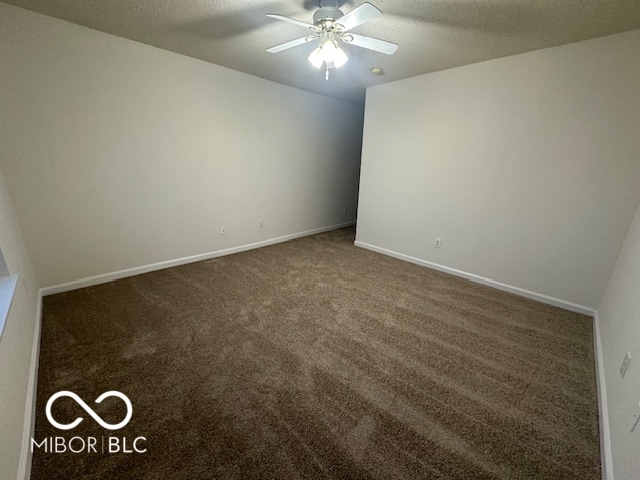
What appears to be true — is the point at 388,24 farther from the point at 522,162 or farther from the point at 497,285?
the point at 497,285

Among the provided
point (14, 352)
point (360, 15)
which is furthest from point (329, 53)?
point (14, 352)

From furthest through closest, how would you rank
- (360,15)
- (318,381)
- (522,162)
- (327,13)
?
(522,162), (327,13), (318,381), (360,15)

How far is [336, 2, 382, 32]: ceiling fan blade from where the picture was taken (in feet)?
4.83

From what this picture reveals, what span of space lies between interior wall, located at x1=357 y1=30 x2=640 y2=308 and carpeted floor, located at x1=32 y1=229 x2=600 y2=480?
1.86 feet

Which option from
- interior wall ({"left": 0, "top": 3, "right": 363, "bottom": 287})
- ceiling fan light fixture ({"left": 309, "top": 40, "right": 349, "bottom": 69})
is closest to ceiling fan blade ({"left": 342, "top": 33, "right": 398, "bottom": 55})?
ceiling fan light fixture ({"left": 309, "top": 40, "right": 349, "bottom": 69})

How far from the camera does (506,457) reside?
4.22ft

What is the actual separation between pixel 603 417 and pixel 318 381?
160 centimetres

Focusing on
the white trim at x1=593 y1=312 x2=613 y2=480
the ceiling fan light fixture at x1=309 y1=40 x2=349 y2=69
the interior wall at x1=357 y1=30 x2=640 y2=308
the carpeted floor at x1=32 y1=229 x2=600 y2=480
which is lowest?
the carpeted floor at x1=32 y1=229 x2=600 y2=480

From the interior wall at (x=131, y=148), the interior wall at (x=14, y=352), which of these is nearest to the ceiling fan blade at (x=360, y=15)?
the interior wall at (x=131, y=148)

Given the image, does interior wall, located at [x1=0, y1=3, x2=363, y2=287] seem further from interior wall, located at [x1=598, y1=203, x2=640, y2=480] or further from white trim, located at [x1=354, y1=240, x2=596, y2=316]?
interior wall, located at [x1=598, y1=203, x2=640, y2=480]

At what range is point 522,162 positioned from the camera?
105 inches

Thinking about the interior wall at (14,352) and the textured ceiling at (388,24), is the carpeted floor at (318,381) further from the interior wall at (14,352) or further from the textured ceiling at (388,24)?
the textured ceiling at (388,24)

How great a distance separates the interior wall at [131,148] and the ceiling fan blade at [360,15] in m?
2.12

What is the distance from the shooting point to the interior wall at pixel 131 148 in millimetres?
2201
